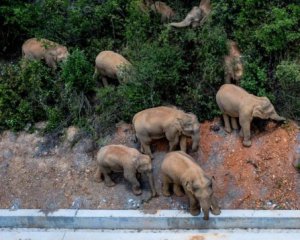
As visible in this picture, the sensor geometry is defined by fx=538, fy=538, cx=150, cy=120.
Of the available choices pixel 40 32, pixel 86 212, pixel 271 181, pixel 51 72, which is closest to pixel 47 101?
pixel 51 72

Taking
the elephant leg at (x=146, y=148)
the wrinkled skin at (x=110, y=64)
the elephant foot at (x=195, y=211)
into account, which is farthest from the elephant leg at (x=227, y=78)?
the elephant foot at (x=195, y=211)

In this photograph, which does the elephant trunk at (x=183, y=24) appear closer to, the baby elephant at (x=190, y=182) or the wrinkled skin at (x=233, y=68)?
the wrinkled skin at (x=233, y=68)

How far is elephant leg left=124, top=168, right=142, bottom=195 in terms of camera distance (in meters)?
9.70

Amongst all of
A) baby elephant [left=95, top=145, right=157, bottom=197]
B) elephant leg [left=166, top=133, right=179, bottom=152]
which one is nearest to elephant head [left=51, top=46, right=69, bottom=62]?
baby elephant [left=95, top=145, right=157, bottom=197]

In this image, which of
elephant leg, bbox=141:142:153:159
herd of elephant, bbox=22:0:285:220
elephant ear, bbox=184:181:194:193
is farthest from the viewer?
elephant leg, bbox=141:142:153:159

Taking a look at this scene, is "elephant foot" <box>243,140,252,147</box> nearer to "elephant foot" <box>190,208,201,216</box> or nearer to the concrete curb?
the concrete curb

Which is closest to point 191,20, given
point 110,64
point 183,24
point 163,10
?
point 183,24

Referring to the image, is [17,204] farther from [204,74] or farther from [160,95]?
[204,74]

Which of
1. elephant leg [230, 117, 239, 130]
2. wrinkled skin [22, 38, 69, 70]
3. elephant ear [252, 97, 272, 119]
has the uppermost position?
elephant ear [252, 97, 272, 119]

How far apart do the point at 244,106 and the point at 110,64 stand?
317 cm

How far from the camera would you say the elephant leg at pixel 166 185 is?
968 centimetres

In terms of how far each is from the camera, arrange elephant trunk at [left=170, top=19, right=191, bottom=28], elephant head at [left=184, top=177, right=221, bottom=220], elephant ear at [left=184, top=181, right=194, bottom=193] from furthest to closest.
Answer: elephant trunk at [left=170, top=19, right=191, bottom=28]
elephant ear at [left=184, top=181, right=194, bottom=193]
elephant head at [left=184, top=177, right=221, bottom=220]

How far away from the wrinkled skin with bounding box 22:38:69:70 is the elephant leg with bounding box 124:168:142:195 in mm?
3745

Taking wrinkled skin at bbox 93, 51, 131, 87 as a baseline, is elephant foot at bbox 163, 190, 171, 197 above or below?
below
